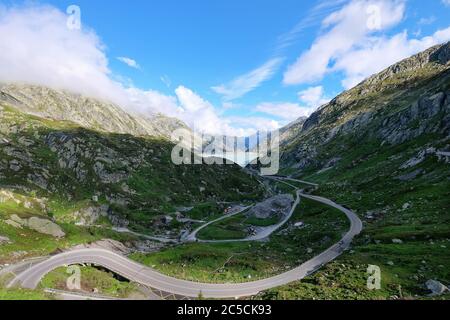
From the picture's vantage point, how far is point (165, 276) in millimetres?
83312

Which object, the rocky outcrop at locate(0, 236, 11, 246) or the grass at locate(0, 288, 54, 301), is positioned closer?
the grass at locate(0, 288, 54, 301)

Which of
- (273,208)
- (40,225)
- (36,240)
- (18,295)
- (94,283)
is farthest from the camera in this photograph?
(273,208)

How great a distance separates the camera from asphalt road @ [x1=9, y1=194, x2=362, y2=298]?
71.5 metres

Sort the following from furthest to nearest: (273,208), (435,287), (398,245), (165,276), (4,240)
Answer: (273,208) < (4,240) < (165,276) < (398,245) < (435,287)

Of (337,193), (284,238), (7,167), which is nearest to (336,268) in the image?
(284,238)

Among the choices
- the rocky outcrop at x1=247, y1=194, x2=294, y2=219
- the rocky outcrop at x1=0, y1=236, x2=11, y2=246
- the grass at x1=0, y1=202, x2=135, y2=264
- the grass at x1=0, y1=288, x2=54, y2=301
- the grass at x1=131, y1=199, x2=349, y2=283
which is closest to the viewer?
the grass at x1=0, y1=288, x2=54, y2=301

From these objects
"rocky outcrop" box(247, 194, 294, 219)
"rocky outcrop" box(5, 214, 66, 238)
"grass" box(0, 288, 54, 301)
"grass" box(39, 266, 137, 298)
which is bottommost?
"grass" box(39, 266, 137, 298)

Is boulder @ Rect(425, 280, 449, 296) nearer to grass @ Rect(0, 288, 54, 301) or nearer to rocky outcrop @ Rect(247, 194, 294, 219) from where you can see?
grass @ Rect(0, 288, 54, 301)

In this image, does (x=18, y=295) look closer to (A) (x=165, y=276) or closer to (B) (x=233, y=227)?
(A) (x=165, y=276)

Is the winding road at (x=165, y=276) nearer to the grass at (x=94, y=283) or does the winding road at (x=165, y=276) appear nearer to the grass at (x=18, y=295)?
the grass at (x=94, y=283)

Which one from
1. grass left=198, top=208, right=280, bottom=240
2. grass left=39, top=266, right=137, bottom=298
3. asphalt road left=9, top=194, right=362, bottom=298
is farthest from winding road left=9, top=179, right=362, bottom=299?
grass left=198, top=208, right=280, bottom=240

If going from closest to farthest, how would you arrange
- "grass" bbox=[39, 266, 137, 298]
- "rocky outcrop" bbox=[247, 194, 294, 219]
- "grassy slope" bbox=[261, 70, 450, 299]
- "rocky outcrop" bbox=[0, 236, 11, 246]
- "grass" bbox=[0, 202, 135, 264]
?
"grassy slope" bbox=[261, 70, 450, 299], "grass" bbox=[39, 266, 137, 298], "grass" bbox=[0, 202, 135, 264], "rocky outcrop" bbox=[0, 236, 11, 246], "rocky outcrop" bbox=[247, 194, 294, 219]

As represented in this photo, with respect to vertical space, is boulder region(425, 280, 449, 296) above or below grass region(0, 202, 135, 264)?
below

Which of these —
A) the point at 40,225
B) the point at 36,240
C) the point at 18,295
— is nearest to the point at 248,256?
the point at 36,240
